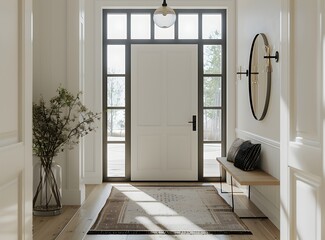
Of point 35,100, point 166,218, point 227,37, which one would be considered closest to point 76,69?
point 35,100

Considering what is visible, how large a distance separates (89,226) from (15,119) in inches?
106

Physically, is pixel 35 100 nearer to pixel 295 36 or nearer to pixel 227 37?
pixel 227 37

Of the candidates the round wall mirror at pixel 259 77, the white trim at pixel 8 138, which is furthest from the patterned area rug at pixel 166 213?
the white trim at pixel 8 138

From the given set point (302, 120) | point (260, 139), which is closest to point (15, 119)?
point (302, 120)

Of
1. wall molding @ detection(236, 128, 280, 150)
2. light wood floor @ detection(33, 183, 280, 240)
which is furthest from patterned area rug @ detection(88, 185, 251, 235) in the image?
wall molding @ detection(236, 128, 280, 150)

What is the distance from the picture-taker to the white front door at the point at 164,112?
7363 mm

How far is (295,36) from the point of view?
7.48ft

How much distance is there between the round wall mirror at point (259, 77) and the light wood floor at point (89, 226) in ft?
3.83

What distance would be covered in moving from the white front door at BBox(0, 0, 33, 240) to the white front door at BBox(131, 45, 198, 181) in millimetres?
5112

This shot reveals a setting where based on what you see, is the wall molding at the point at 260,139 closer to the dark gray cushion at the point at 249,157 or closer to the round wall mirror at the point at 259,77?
the dark gray cushion at the point at 249,157

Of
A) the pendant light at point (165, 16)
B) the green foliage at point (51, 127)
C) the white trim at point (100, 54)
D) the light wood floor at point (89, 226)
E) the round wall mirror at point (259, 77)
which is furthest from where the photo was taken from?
the white trim at point (100, 54)

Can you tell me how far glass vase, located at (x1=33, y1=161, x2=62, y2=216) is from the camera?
16.7 feet

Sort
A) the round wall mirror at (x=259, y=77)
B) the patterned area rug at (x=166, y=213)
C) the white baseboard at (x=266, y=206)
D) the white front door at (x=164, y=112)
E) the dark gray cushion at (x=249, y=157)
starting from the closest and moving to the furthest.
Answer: the patterned area rug at (x=166, y=213), the white baseboard at (x=266, y=206), the round wall mirror at (x=259, y=77), the dark gray cushion at (x=249, y=157), the white front door at (x=164, y=112)

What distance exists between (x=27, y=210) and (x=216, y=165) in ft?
18.0
